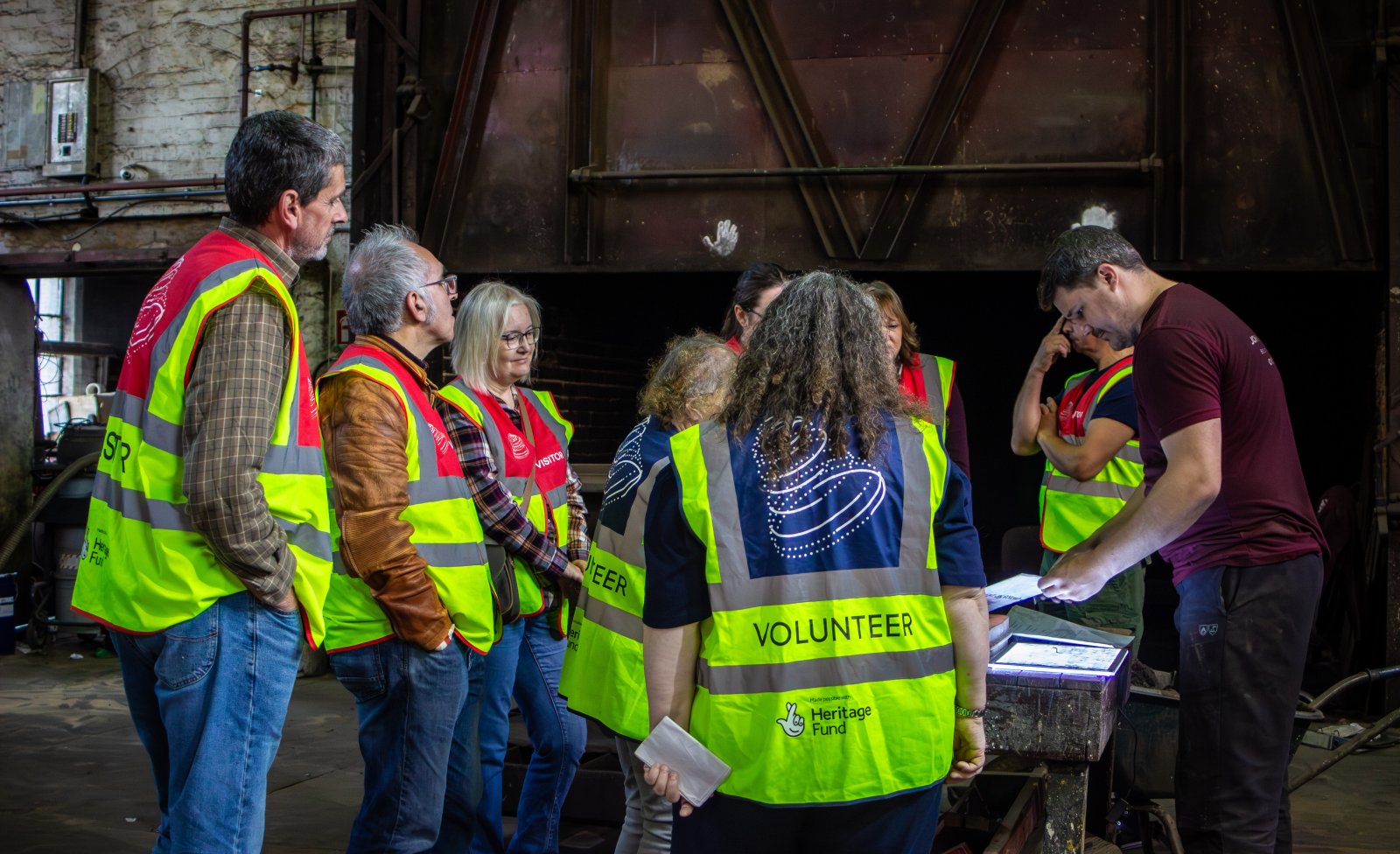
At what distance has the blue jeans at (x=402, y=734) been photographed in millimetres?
2990

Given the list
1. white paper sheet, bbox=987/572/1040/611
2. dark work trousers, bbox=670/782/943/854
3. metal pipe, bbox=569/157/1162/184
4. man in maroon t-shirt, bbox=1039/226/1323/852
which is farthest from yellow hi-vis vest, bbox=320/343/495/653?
metal pipe, bbox=569/157/1162/184

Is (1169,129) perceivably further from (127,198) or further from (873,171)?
(127,198)

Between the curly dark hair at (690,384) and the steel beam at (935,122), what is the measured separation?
12.9ft

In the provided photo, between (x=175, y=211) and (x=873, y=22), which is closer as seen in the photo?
(x=873, y=22)

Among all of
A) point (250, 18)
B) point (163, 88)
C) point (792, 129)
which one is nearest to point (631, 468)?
point (792, 129)

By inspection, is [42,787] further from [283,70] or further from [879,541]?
[283,70]

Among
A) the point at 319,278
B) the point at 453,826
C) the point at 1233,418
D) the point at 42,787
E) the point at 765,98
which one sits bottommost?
the point at 42,787

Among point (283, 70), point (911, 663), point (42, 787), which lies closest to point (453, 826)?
point (911, 663)

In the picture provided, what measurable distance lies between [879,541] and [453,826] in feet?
6.08

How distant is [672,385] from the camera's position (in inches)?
121

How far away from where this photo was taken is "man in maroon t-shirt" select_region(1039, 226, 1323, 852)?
297 centimetres

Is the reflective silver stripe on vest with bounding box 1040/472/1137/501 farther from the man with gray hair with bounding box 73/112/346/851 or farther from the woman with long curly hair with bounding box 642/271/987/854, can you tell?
the man with gray hair with bounding box 73/112/346/851

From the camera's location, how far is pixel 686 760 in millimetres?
2094

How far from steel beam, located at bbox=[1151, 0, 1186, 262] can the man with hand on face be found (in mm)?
1932
